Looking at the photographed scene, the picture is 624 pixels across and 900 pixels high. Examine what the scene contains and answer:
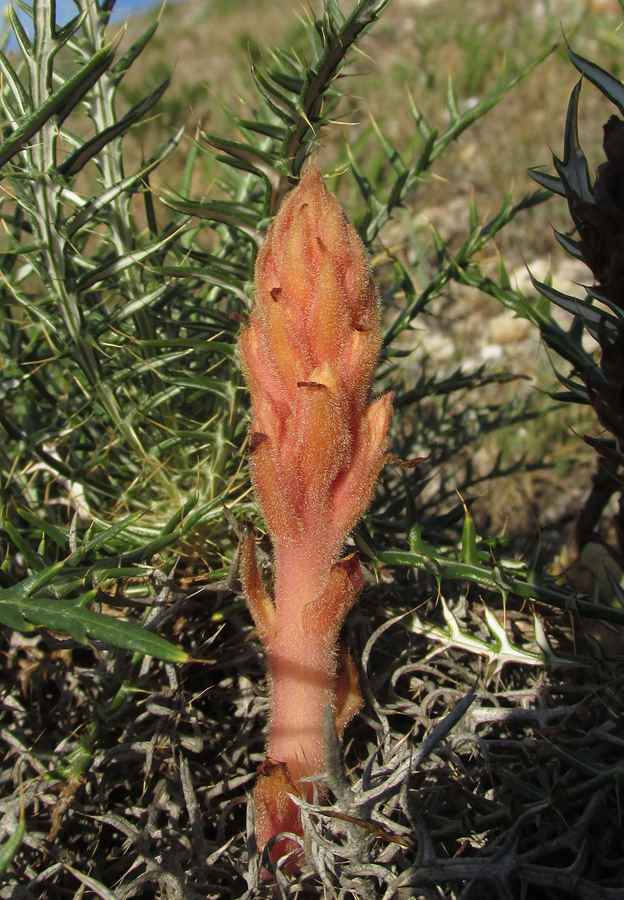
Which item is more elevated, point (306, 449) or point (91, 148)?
point (91, 148)

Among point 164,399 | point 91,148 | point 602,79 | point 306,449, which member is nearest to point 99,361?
point 164,399

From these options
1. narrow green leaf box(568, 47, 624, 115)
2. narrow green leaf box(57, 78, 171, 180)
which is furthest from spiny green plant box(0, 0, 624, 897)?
narrow green leaf box(568, 47, 624, 115)

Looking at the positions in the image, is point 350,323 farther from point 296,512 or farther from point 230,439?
point 230,439

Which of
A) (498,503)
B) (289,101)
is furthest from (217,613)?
(498,503)

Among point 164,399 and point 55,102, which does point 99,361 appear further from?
point 55,102

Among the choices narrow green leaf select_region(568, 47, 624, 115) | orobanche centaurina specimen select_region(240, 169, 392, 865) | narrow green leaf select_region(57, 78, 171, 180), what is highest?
narrow green leaf select_region(57, 78, 171, 180)

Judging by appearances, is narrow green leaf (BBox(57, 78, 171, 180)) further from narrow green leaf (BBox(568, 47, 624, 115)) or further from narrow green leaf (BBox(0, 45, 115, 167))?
narrow green leaf (BBox(568, 47, 624, 115))

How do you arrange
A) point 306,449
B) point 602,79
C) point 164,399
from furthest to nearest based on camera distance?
point 164,399, point 602,79, point 306,449

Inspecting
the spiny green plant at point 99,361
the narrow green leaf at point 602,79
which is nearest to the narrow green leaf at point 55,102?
the spiny green plant at point 99,361
